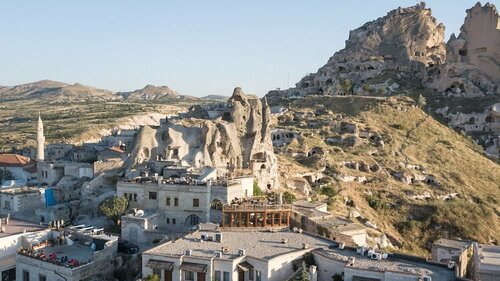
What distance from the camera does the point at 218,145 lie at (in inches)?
1775

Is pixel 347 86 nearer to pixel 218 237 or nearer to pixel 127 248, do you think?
pixel 127 248

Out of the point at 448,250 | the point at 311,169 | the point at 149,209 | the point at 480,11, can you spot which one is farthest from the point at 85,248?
the point at 480,11

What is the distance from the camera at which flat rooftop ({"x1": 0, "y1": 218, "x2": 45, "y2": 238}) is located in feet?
112

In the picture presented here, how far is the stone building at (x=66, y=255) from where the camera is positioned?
92.0ft

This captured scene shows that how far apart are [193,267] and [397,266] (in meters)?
8.85

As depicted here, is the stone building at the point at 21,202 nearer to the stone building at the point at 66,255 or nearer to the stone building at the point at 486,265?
the stone building at the point at 66,255

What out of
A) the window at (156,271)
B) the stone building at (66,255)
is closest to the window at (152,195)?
the stone building at (66,255)

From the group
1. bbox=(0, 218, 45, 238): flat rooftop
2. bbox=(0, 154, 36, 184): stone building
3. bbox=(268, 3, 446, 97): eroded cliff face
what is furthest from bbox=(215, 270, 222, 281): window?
bbox=(268, 3, 446, 97): eroded cliff face

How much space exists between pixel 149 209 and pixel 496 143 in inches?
2169

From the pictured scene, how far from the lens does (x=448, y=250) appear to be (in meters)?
30.4

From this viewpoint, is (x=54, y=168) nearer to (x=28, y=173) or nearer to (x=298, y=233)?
(x=28, y=173)

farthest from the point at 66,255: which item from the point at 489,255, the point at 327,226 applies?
the point at 489,255

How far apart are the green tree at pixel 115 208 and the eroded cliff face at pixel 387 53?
2467 inches

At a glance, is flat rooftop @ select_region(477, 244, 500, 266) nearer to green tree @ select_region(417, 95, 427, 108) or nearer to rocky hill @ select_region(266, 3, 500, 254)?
rocky hill @ select_region(266, 3, 500, 254)
